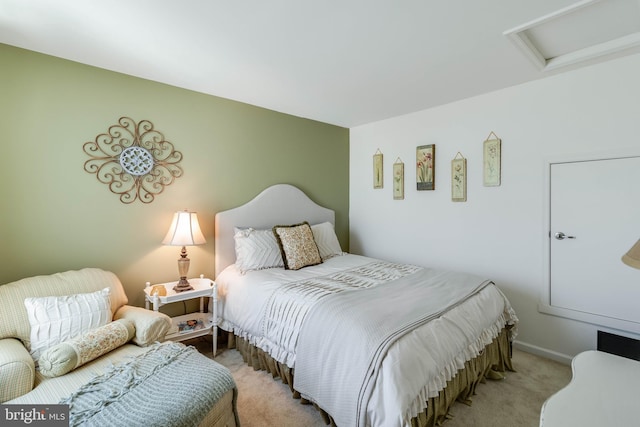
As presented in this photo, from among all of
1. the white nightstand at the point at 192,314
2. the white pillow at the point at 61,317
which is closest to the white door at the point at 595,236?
the white nightstand at the point at 192,314

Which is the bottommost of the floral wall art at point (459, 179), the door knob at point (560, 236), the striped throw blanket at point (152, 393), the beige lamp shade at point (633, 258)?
the striped throw blanket at point (152, 393)

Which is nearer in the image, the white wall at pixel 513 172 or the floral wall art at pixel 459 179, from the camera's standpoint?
the white wall at pixel 513 172

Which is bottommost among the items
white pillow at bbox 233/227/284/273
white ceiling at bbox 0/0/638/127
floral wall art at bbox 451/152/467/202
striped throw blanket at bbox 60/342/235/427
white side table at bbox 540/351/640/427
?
striped throw blanket at bbox 60/342/235/427

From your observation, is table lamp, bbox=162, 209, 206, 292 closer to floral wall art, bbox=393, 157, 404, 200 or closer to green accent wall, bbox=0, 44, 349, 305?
green accent wall, bbox=0, 44, 349, 305

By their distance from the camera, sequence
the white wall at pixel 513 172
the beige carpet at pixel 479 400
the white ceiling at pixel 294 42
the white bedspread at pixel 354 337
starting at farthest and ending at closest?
the white wall at pixel 513 172
the beige carpet at pixel 479 400
the white ceiling at pixel 294 42
the white bedspread at pixel 354 337

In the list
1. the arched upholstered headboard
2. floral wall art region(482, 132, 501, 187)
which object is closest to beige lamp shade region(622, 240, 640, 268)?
floral wall art region(482, 132, 501, 187)

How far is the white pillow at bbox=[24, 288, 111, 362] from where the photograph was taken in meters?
1.70

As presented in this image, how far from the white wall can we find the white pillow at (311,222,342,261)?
2.59 feet

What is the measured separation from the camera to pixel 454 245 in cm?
332

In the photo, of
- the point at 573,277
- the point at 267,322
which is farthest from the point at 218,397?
the point at 573,277

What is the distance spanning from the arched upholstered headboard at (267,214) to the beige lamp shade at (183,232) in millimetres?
390

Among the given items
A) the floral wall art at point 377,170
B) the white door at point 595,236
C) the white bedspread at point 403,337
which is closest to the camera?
the white bedspread at point 403,337

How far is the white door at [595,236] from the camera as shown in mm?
2316

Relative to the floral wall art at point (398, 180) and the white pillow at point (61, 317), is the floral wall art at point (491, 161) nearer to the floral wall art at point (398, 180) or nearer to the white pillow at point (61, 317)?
the floral wall art at point (398, 180)
